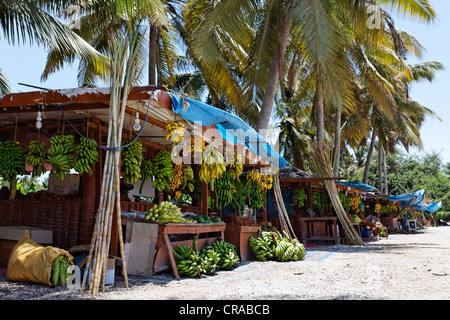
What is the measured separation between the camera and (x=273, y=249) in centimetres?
901

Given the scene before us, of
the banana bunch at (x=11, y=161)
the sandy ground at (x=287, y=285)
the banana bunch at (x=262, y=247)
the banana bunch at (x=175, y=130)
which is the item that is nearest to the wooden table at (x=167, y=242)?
the sandy ground at (x=287, y=285)

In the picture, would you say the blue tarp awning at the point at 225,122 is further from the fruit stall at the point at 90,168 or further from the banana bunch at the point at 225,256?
the banana bunch at the point at 225,256

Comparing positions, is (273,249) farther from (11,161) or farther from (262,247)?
(11,161)

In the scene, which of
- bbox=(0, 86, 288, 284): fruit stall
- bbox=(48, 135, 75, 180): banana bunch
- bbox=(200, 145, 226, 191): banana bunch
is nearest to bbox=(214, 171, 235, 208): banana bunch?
bbox=(200, 145, 226, 191): banana bunch

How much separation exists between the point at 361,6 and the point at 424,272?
6382mm

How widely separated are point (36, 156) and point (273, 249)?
5.40 meters

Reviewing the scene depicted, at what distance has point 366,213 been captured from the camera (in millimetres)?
23453

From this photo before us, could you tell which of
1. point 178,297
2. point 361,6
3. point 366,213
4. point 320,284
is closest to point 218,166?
point 320,284

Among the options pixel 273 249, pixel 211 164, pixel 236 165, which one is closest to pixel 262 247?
pixel 273 249

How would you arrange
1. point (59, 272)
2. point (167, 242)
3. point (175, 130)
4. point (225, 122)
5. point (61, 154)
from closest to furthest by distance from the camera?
point (59, 272) < point (61, 154) < point (167, 242) < point (175, 130) < point (225, 122)

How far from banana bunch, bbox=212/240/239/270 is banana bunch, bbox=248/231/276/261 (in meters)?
1.32

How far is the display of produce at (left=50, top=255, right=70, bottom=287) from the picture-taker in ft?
16.1
